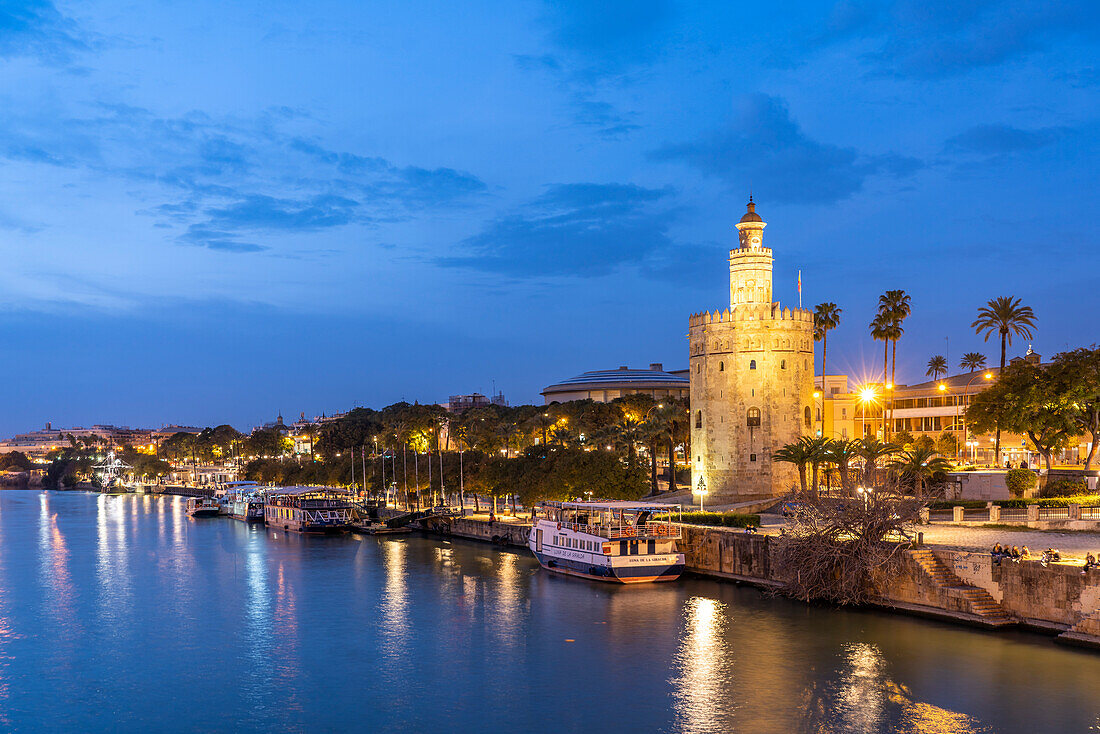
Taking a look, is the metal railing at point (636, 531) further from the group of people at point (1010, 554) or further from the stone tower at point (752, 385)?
the group of people at point (1010, 554)

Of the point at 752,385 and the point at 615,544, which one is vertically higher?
the point at 752,385

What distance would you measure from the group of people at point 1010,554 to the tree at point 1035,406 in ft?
67.6

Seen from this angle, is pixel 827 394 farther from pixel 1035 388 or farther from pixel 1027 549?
pixel 1027 549

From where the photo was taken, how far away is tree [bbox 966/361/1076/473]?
51625 millimetres

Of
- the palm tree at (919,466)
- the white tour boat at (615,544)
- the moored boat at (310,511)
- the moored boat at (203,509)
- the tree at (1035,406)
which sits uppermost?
the tree at (1035,406)

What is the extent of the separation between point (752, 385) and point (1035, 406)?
17.7m

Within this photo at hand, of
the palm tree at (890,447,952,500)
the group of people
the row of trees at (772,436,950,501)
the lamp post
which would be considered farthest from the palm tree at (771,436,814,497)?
the group of people

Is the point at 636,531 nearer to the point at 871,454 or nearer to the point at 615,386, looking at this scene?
the point at 871,454

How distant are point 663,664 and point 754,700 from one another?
480cm

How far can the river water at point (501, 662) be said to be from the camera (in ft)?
87.0

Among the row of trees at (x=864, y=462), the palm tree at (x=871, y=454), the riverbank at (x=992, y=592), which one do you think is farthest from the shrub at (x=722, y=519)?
the palm tree at (x=871, y=454)

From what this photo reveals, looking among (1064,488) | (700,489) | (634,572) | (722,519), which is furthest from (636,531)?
(1064,488)

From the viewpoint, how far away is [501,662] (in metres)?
32.8

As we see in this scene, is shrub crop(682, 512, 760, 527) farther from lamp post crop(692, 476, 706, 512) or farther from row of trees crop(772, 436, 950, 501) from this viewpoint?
lamp post crop(692, 476, 706, 512)
